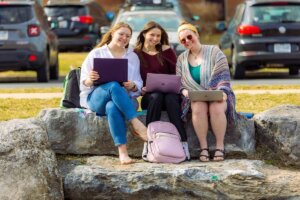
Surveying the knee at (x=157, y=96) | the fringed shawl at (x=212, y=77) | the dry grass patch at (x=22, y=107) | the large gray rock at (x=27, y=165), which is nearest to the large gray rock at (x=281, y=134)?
the fringed shawl at (x=212, y=77)

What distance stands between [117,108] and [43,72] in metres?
9.12

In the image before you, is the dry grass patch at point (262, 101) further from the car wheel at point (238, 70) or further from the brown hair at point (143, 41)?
the car wheel at point (238, 70)

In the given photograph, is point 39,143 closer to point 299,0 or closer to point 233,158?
point 233,158

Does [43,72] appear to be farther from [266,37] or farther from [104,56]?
[104,56]

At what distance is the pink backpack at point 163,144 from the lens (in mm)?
8070

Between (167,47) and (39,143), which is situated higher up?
(167,47)

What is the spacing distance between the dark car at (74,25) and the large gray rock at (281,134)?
1736 cm

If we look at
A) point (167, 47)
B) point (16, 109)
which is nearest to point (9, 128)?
point (167, 47)

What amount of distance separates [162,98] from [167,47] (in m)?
0.64

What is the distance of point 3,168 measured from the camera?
7.66 m

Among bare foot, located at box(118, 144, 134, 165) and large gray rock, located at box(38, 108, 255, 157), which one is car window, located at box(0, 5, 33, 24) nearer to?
large gray rock, located at box(38, 108, 255, 157)

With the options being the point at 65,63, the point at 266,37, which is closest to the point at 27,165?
the point at 266,37

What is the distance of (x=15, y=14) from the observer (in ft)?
54.9

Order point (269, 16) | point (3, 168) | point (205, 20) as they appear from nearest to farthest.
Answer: point (3, 168) < point (269, 16) < point (205, 20)
